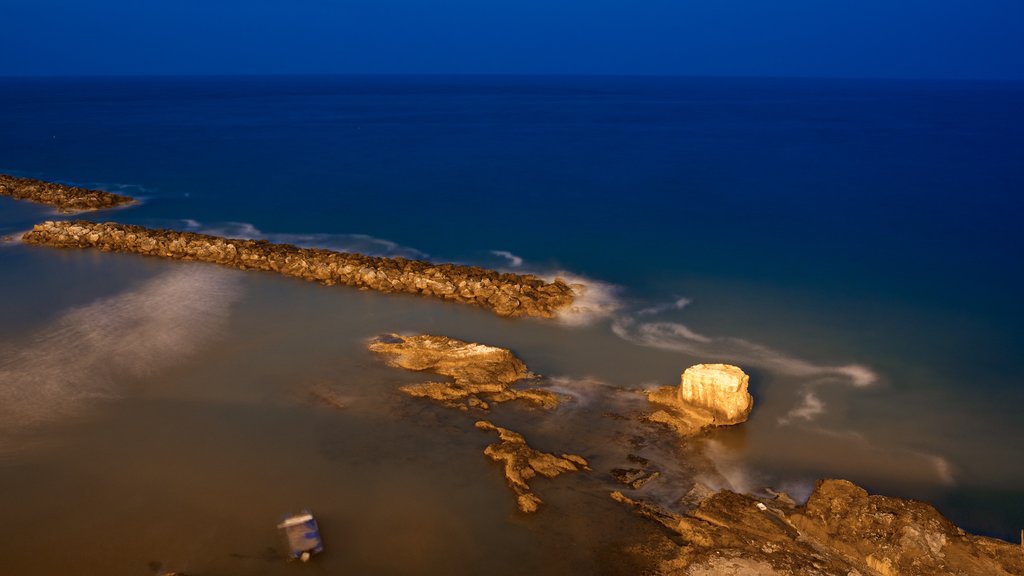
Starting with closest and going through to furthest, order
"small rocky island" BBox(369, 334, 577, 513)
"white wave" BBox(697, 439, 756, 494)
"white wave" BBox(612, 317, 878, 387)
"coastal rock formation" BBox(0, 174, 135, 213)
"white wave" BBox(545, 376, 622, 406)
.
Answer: "white wave" BBox(697, 439, 756, 494)
"small rocky island" BBox(369, 334, 577, 513)
"white wave" BBox(545, 376, 622, 406)
"white wave" BBox(612, 317, 878, 387)
"coastal rock formation" BBox(0, 174, 135, 213)

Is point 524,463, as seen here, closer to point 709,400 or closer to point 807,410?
point 709,400

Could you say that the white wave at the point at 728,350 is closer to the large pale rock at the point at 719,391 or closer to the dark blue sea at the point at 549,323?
the dark blue sea at the point at 549,323

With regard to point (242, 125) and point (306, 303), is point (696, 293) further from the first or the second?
point (242, 125)

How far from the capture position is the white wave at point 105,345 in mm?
13602

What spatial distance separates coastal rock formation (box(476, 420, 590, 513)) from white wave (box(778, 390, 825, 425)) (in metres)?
4.36

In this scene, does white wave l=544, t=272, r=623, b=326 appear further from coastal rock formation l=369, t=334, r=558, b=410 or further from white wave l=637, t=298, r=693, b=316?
coastal rock formation l=369, t=334, r=558, b=410

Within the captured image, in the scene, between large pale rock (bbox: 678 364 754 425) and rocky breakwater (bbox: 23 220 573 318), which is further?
rocky breakwater (bbox: 23 220 573 318)

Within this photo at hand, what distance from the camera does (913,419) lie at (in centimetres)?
1362

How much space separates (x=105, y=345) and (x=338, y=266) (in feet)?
20.5

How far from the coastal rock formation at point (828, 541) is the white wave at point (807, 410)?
313 cm

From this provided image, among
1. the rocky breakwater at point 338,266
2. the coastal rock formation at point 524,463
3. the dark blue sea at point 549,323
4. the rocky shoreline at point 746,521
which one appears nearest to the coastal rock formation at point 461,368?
the dark blue sea at point 549,323

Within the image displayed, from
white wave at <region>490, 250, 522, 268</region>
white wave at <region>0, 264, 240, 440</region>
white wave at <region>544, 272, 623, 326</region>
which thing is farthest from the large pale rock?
white wave at <region>0, 264, 240, 440</region>

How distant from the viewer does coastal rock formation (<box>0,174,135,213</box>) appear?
1147 inches

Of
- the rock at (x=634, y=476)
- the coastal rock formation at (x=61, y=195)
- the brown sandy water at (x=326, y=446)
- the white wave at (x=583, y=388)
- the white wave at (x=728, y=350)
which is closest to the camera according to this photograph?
the brown sandy water at (x=326, y=446)
